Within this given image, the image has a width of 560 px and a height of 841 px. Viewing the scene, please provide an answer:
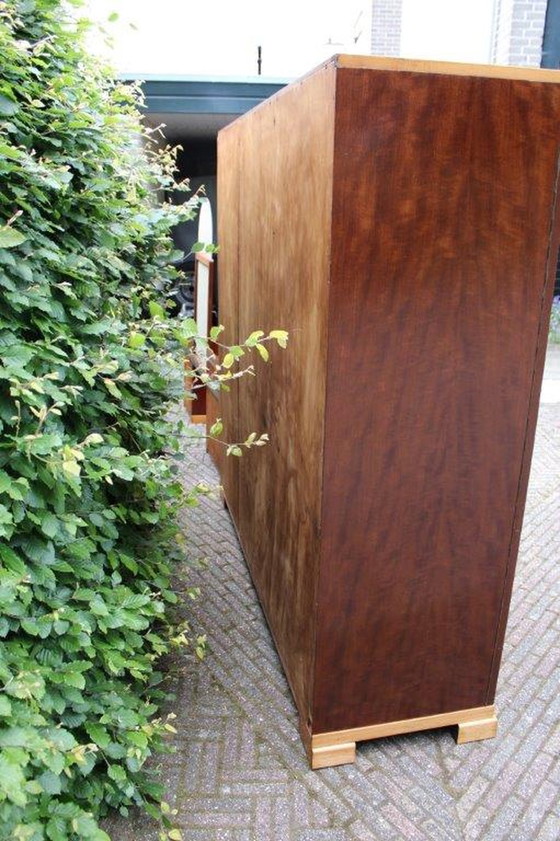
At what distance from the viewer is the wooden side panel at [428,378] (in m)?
1.71

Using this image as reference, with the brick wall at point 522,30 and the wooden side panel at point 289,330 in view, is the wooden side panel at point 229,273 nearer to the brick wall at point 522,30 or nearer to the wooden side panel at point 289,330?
the wooden side panel at point 289,330

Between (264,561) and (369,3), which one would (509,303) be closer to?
(264,561)

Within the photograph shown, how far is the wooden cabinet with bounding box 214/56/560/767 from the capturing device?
5.61 feet

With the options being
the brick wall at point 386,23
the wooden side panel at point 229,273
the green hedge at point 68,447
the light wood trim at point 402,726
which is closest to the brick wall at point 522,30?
the brick wall at point 386,23

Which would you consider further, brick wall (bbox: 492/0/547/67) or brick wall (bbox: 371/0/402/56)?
brick wall (bbox: 371/0/402/56)

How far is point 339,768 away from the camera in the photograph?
220 centimetres

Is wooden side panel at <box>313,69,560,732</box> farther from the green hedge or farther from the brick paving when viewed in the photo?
the green hedge

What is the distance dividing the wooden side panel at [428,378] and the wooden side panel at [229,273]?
159cm

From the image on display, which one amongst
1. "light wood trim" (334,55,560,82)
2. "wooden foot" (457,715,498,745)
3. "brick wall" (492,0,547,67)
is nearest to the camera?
"light wood trim" (334,55,560,82)

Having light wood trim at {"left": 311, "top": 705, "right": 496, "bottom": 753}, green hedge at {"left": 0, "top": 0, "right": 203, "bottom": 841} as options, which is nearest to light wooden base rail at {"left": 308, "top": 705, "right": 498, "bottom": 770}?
light wood trim at {"left": 311, "top": 705, "right": 496, "bottom": 753}

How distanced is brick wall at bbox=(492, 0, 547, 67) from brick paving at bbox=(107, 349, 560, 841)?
8351 millimetres

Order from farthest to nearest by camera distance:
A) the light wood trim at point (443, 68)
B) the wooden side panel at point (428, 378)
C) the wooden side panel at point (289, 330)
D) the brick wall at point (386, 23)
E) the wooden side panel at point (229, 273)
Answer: the brick wall at point (386, 23) < the wooden side panel at point (229, 273) < the wooden side panel at point (289, 330) < the wooden side panel at point (428, 378) < the light wood trim at point (443, 68)

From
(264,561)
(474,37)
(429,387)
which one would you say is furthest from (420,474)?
(474,37)

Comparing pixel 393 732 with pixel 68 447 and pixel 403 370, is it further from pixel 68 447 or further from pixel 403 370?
pixel 68 447
